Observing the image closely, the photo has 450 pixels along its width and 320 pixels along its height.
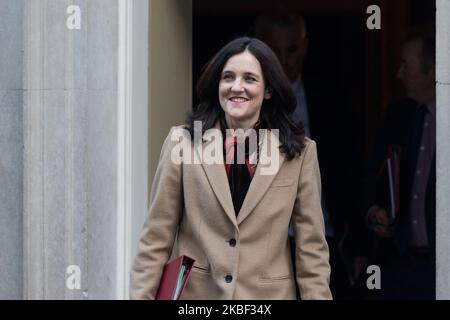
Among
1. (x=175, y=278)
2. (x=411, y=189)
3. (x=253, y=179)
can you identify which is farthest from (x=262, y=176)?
(x=411, y=189)

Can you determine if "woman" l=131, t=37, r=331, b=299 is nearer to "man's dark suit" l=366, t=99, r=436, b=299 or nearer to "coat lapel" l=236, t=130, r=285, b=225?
"coat lapel" l=236, t=130, r=285, b=225

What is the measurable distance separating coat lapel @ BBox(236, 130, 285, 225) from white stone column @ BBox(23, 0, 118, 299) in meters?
1.76

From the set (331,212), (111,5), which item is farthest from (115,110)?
(331,212)

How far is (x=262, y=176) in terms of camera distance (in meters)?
5.32

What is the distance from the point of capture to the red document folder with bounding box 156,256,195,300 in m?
4.98

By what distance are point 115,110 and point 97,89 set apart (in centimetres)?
17

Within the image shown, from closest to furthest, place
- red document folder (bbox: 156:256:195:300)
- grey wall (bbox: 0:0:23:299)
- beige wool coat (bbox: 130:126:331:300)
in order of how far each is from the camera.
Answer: red document folder (bbox: 156:256:195:300) < beige wool coat (bbox: 130:126:331:300) < grey wall (bbox: 0:0:23:299)

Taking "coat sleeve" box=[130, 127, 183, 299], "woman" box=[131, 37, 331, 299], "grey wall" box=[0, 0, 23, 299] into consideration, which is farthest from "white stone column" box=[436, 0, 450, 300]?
"grey wall" box=[0, 0, 23, 299]

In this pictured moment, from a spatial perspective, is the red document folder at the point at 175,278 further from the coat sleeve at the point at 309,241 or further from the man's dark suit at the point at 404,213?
the man's dark suit at the point at 404,213

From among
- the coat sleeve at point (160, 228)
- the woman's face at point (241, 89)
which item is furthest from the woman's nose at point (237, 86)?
the coat sleeve at point (160, 228)

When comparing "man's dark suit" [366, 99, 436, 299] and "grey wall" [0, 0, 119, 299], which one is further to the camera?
"man's dark suit" [366, 99, 436, 299]

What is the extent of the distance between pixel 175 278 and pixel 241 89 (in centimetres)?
97

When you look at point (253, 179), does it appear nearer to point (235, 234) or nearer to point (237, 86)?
point (235, 234)

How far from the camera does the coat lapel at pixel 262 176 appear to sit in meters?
5.28
